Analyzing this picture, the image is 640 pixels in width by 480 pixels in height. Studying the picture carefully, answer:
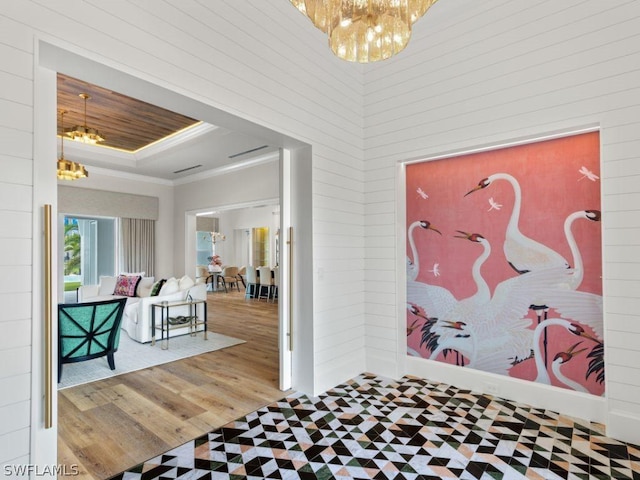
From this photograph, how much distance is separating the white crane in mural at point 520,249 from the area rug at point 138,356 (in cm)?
385

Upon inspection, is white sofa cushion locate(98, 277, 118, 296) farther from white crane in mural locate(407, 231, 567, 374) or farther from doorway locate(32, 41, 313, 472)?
white crane in mural locate(407, 231, 567, 374)

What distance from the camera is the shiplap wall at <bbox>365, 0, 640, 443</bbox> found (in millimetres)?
2580

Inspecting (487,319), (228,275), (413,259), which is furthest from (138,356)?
(228,275)

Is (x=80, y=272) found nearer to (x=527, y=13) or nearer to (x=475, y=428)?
(x=475, y=428)

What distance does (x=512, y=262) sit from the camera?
325 centimetres

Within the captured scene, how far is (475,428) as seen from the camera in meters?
2.70

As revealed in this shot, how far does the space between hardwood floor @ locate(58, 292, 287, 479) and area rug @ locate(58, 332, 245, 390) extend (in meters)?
0.20

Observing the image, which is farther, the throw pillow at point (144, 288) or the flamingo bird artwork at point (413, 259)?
the throw pillow at point (144, 288)

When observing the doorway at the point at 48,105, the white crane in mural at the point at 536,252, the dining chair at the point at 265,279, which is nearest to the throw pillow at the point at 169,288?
the dining chair at the point at 265,279

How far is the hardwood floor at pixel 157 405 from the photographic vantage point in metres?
2.42

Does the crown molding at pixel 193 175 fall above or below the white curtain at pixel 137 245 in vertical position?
above

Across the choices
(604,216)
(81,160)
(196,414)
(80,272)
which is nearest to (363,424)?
(196,414)

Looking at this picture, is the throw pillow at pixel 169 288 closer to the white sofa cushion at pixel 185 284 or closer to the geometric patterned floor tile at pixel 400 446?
the white sofa cushion at pixel 185 284

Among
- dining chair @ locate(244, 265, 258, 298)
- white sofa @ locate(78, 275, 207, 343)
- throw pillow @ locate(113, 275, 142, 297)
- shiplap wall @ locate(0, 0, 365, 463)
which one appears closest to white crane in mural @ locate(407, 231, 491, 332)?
shiplap wall @ locate(0, 0, 365, 463)
